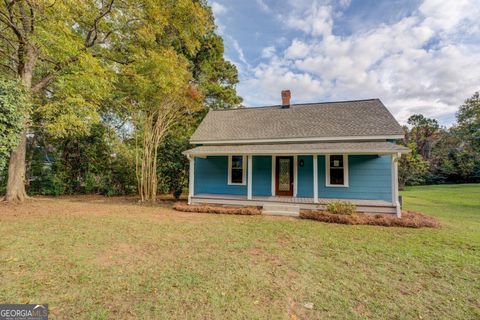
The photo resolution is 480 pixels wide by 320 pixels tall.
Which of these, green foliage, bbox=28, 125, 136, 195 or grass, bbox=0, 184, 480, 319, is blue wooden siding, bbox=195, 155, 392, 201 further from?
green foliage, bbox=28, 125, 136, 195

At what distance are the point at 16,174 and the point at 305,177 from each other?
1288 centimetres

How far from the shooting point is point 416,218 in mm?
7352

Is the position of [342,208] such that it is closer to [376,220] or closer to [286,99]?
[376,220]

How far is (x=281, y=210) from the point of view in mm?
8602

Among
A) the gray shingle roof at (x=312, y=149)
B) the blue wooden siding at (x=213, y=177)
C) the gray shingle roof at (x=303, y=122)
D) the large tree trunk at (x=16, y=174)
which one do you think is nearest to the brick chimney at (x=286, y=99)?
the gray shingle roof at (x=303, y=122)

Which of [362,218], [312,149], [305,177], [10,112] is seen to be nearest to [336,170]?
[305,177]

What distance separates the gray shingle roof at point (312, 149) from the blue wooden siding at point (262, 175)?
0.75 meters

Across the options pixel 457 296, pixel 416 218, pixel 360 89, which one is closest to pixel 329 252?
pixel 457 296

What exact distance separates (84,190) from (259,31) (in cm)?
1459

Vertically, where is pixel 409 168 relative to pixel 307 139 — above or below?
below

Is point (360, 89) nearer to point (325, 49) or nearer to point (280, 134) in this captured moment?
point (325, 49)

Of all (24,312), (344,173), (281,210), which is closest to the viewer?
(24,312)

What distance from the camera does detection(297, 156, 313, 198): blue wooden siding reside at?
10031 mm

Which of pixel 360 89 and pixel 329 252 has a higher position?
pixel 360 89
